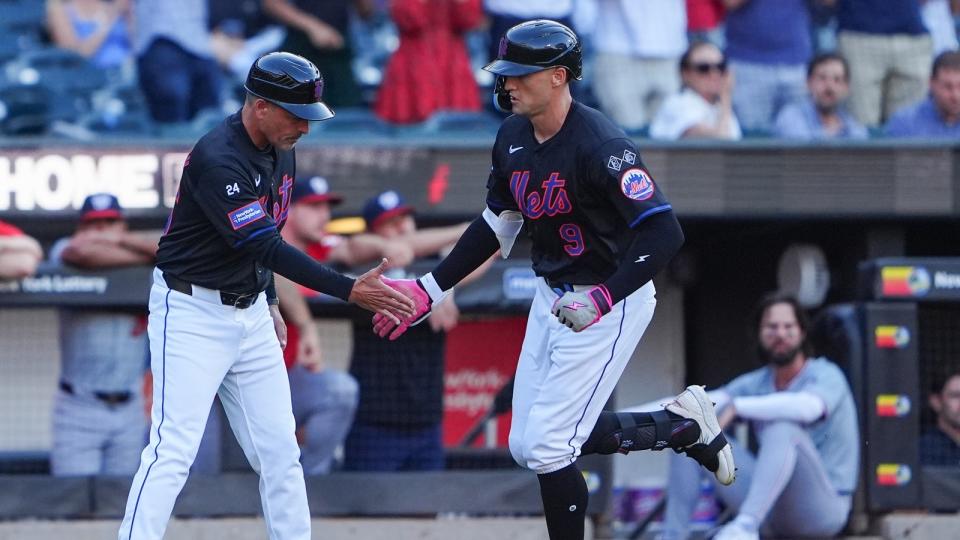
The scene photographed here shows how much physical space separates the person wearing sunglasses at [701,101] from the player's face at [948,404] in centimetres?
200

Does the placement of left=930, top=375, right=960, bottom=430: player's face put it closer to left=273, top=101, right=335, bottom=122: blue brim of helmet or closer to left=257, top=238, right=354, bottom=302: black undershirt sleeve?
left=257, top=238, right=354, bottom=302: black undershirt sleeve

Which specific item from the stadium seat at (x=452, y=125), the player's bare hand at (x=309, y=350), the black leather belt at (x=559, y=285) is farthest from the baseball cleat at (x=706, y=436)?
the stadium seat at (x=452, y=125)

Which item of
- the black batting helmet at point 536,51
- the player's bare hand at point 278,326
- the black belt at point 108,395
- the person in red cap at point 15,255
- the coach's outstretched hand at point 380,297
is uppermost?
the black batting helmet at point 536,51

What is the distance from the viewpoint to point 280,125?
4676mm

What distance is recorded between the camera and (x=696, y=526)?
6.74m

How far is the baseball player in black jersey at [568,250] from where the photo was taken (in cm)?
455

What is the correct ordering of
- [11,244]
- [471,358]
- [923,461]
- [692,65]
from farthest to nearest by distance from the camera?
[692,65]
[471,358]
[923,461]
[11,244]

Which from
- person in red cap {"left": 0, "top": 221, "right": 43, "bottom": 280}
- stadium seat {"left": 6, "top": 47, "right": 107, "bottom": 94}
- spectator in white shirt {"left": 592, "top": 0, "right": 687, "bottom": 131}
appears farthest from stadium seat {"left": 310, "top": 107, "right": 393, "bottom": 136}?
person in red cap {"left": 0, "top": 221, "right": 43, "bottom": 280}

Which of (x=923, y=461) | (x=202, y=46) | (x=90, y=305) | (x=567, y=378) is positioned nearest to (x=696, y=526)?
(x=923, y=461)

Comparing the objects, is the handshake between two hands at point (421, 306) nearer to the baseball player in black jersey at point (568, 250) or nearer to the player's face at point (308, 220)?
the baseball player in black jersey at point (568, 250)

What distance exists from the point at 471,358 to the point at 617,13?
7.50ft

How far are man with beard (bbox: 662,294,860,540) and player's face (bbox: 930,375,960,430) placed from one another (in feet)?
1.57

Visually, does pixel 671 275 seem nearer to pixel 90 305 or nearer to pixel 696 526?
pixel 696 526

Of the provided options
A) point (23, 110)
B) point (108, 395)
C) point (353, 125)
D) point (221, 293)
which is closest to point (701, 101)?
point (353, 125)
